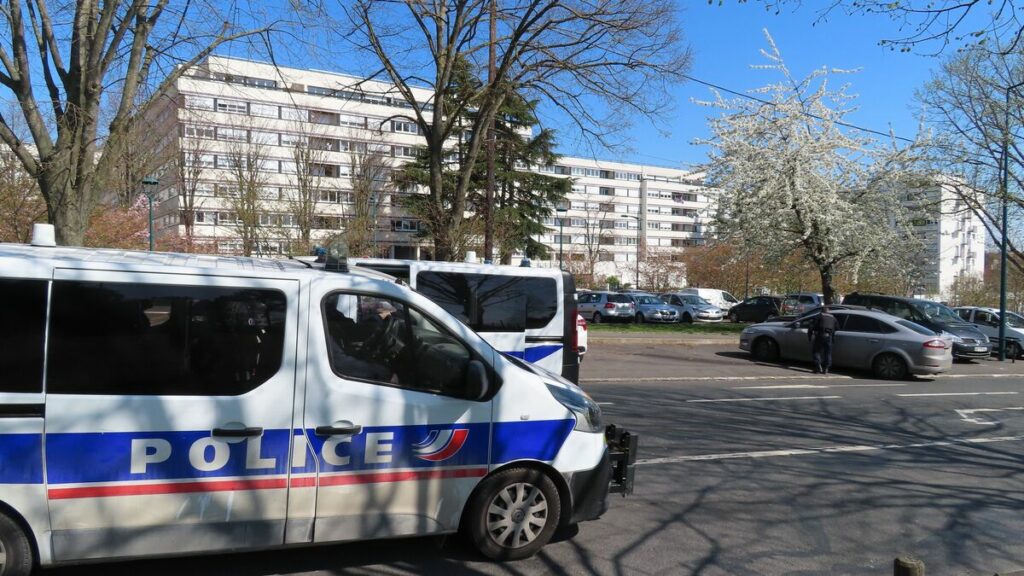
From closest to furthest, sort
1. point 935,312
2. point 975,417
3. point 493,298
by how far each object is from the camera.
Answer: point 493,298 → point 975,417 → point 935,312

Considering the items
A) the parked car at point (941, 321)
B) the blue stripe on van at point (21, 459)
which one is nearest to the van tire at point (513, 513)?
the blue stripe on van at point (21, 459)

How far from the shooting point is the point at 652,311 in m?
34.9

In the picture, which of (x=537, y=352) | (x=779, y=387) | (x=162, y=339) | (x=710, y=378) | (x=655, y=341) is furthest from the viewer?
(x=655, y=341)

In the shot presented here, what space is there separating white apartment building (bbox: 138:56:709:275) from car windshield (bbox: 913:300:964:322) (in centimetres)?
1154

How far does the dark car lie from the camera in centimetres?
3403

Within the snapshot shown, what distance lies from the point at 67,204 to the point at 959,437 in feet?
40.9

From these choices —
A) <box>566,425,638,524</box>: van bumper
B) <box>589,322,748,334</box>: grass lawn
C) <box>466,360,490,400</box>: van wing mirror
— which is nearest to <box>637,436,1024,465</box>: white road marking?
<box>566,425,638,524</box>: van bumper

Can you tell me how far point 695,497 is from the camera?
5.62 meters

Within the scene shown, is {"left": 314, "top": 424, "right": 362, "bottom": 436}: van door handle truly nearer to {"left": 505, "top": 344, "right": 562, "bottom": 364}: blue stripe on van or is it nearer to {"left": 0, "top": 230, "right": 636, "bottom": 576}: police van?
{"left": 0, "top": 230, "right": 636, "bottom": 576}: police van

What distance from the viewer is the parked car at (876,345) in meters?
14.7

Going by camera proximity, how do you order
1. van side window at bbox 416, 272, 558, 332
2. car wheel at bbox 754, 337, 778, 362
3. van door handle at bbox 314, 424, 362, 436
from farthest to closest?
1. car wheel at bbox 754, 337, 778, 362
2. van side window at bbox 416, 272, 558, 332
3. van door handle at bbox 314, 424, 362, 436

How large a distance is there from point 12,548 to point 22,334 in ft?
3.46

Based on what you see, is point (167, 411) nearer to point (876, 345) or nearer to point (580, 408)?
point (580, 408)

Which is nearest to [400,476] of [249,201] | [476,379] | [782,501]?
[476,379]
